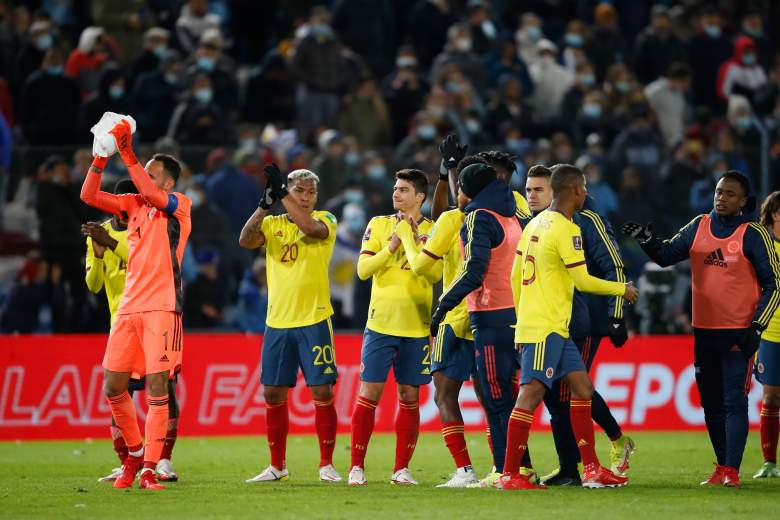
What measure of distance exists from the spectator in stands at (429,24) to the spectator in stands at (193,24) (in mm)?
3567

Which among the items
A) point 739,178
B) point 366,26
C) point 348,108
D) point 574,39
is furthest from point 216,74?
point 739,178

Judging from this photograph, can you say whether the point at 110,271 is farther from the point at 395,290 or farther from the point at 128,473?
the point at 395,290

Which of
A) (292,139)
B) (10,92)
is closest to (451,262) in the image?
(292,139)

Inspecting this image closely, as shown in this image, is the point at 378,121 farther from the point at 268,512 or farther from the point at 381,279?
→ the point at 268,512

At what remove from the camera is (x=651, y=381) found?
17.6 metres

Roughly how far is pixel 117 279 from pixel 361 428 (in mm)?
2678

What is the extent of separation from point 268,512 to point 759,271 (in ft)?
15.1

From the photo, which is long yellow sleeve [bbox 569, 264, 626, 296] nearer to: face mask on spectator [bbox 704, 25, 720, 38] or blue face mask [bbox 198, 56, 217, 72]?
blue face mask [bbox 198, 56, 217, 72]

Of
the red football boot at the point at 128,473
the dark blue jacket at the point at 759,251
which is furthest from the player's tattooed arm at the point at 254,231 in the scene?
the dark blue jacket at the point at 759,251

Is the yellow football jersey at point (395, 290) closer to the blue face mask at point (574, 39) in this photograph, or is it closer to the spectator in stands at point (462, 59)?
the spectator in stands at point (462, 59)

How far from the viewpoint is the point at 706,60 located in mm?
25594

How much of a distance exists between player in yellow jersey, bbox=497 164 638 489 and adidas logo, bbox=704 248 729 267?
1.23 m

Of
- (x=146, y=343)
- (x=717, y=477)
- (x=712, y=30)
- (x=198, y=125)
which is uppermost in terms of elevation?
(x=712, y=30)

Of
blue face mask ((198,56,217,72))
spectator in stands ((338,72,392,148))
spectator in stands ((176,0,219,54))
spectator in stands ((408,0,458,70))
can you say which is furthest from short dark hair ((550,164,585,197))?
spectator in stands ((408,0,458,70))
